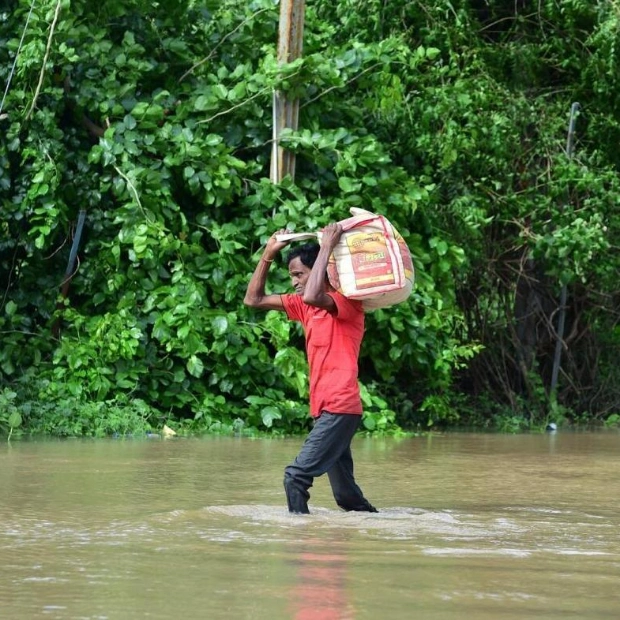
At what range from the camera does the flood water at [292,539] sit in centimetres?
476

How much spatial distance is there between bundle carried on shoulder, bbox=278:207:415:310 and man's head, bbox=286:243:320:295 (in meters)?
0.13

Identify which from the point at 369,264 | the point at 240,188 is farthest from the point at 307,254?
the point at 240,188

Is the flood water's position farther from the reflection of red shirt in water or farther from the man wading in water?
the reflection of red shirt in water

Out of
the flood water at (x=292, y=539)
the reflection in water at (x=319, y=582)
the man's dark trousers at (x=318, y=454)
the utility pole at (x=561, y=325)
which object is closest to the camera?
the reflection in water at (x=319, y=582)

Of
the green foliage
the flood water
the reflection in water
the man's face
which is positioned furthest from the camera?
the green foliage

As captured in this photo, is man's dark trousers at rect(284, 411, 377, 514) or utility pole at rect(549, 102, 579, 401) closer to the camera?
man's dark trousers at rect(284, 411, 377, 514)

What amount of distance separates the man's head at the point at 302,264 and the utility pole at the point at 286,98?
6219 millimetres

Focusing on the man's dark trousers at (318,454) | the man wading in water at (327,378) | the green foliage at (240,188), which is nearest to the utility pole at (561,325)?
the green foliage at (240,188)

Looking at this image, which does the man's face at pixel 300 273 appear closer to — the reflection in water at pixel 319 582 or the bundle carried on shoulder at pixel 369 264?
the bundle carried on shoulder at pixel 369 264

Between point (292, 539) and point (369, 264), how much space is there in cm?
162

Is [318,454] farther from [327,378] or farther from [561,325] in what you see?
[561,325]

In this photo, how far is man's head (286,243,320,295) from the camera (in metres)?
7.32

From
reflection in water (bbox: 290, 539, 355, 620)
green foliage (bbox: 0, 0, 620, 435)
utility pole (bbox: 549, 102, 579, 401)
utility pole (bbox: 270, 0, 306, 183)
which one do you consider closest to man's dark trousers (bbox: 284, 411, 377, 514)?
reflection in water (bbox: 290, 539, 355, 620)

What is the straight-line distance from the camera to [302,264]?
7.33 m
